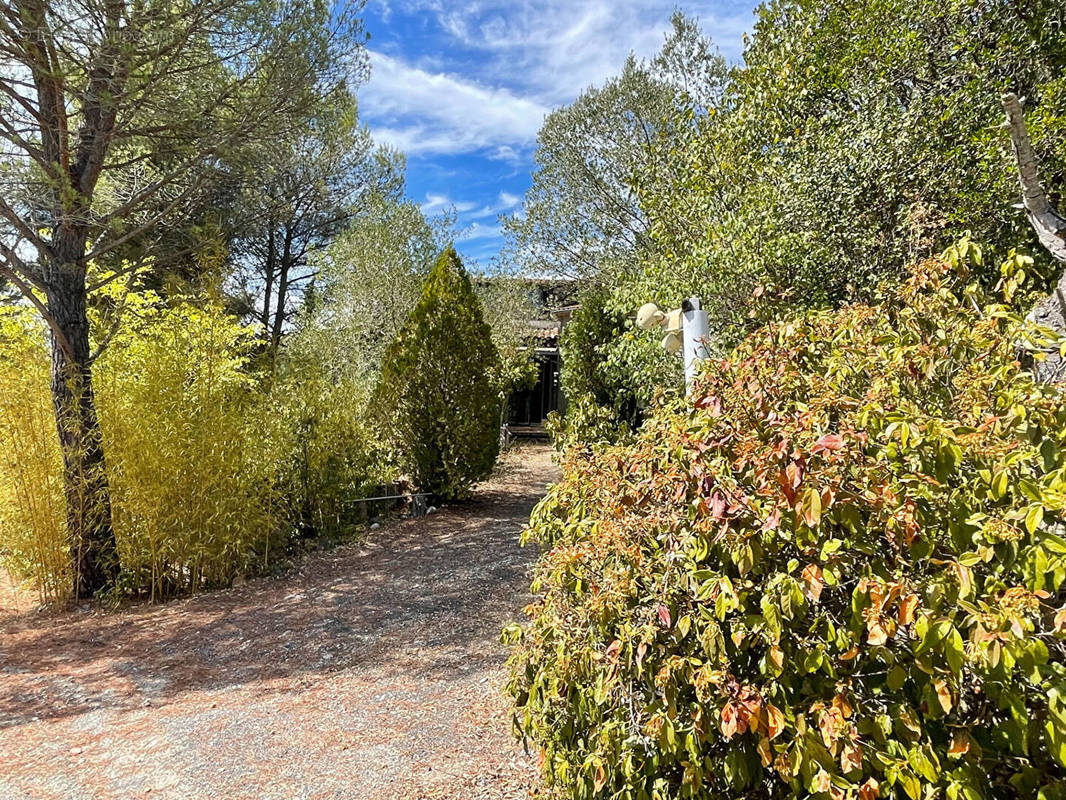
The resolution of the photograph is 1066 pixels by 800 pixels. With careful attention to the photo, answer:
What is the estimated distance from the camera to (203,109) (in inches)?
196

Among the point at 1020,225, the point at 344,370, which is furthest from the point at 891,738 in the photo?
the point at 344,370

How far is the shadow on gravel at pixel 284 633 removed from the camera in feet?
11.0

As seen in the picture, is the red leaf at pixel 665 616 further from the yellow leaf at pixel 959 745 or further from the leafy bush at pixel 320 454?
the leafy bush at pixel 320 454

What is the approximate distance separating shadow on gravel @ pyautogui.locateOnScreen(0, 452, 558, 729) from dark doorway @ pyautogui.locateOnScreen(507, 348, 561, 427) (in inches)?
428

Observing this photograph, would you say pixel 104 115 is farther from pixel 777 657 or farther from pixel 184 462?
pixel 777 657

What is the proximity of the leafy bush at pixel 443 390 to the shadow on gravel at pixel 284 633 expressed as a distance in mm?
1483

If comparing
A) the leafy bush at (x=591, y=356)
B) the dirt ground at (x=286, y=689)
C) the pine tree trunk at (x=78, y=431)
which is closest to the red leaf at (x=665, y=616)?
the dirt ground at (x=286, y=689)

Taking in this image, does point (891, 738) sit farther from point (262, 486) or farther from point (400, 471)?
point (400, 471)

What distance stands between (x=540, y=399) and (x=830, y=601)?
15686 millimetres

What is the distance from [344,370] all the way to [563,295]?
722cm

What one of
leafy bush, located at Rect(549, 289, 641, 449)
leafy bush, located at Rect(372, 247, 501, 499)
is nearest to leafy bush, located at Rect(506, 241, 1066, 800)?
leafy bush, located at Rect(372, 247, 501, 499)

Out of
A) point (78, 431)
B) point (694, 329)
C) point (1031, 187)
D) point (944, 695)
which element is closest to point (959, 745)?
point (944, 695)

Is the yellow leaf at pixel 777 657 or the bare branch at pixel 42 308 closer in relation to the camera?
the yellow leaf at pixel 777 657

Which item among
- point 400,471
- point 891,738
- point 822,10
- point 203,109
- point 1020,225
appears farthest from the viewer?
point 400,471
